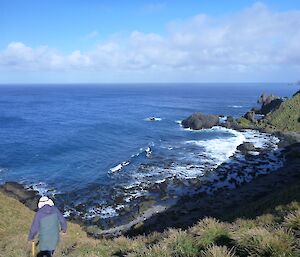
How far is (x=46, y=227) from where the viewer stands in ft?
33.2

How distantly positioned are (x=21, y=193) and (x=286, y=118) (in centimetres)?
6452

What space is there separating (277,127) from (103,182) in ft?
170

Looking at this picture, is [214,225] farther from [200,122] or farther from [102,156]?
[200,122]

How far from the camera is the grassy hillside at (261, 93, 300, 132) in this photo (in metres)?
79.9

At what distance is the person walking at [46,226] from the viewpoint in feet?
32.9

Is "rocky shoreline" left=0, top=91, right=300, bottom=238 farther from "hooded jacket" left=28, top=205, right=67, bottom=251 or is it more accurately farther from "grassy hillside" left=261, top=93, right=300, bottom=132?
"hooded jacket" left=28, top=205, right=67, bottom=251

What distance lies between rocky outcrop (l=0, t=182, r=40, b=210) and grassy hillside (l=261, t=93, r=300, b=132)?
189 feet

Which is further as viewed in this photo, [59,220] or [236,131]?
[236,131]

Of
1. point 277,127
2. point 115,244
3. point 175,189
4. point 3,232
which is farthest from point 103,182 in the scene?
point 277,127

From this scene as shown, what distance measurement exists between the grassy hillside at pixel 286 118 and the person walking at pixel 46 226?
76070 mm

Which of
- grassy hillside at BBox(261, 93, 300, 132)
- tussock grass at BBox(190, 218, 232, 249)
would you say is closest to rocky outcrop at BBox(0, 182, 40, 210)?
tussock grass at BBox(190, 218, 232, 249)

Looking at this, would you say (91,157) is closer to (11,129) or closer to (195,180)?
(195,180)

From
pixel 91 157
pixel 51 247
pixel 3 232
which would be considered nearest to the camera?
pixel 51 247

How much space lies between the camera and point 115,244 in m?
13.9
